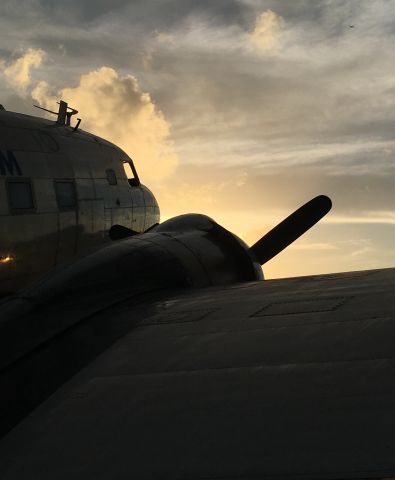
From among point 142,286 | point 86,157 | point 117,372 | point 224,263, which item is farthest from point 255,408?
point 86,157

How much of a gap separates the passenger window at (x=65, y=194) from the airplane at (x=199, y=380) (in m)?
8.50

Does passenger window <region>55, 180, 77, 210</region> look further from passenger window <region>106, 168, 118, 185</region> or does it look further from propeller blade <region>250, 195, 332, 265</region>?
propeller blade <region>250, 195, 332, 265</region>

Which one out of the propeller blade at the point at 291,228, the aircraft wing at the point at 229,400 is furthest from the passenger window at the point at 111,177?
the aircraft wing at the point at 229,400

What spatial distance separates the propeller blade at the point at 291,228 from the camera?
37.9ft

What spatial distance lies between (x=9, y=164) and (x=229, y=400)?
1183 cm

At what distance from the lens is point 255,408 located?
3.60 metres

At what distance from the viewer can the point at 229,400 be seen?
3.76m

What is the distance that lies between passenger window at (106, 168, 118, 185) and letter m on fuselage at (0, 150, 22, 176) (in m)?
3.75

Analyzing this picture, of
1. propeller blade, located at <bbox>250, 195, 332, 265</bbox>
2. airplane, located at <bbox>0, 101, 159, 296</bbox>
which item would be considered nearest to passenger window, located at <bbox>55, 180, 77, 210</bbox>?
airplane, located at <bbox>0, 101, 159, 296</bbox>

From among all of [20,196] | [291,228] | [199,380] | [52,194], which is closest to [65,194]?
[52,194]

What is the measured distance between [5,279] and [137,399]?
35.8 feet

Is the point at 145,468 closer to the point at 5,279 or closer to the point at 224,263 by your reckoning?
Result: the point at 224,263

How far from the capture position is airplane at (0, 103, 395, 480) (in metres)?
3.15

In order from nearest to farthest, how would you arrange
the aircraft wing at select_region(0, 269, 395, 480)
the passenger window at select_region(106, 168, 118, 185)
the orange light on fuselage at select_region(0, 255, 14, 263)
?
the aircraft wing at select_region(0, 269, 395, 480) < the orange light on fuselage at select_region(0, 255, 14, 263) < the passenger window at select_region(106, 168, 118, 185)
